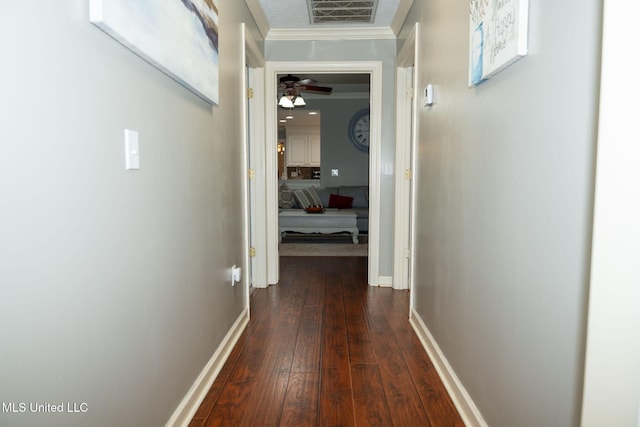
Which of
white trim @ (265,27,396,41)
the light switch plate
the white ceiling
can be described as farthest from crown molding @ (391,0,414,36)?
the light switch plate

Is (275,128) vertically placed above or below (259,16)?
below

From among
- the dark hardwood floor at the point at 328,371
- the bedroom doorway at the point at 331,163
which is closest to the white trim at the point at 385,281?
the dark hardwood floor at the point at 328,371

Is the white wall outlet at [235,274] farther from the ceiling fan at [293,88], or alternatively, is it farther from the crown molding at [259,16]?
the ceiling fan at [293,88]

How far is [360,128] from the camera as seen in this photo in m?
7.88

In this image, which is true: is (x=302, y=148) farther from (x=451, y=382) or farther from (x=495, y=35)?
(x=495, y=35)

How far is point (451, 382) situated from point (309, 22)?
2914mm

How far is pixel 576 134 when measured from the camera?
96cm

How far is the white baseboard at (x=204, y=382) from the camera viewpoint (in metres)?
1.65

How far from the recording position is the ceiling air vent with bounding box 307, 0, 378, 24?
3104mm

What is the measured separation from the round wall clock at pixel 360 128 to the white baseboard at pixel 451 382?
5537mm

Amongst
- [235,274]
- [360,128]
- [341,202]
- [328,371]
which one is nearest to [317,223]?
[341,202]

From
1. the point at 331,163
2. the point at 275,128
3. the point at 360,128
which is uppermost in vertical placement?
the point at 360,128

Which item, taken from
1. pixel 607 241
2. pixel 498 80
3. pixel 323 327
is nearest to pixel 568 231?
pixel 607 241

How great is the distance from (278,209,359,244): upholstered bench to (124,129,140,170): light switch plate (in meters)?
5.12
